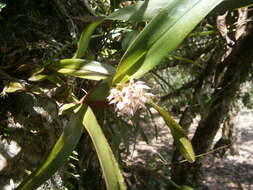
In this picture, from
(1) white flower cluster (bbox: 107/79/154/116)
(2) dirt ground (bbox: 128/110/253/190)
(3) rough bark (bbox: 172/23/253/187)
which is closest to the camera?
(1) white flower cluster (bbox: 107/79/154/116)

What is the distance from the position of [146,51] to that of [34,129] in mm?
268

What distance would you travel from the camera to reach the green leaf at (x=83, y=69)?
50 cm

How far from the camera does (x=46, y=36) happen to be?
2.09ft

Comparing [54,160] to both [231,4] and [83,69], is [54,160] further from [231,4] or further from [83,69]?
[231,4]

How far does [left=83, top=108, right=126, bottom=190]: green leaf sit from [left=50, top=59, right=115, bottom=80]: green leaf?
0.26ft

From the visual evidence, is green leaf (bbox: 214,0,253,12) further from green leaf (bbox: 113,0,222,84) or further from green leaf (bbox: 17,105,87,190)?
green leaf (bbox: 17,105,87,190)

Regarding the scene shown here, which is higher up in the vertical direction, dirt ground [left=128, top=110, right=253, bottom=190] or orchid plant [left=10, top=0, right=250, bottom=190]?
orchid plant [left=10, top=0, right=250, bottom=190]

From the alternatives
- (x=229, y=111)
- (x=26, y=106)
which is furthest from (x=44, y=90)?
(x=229, y=111)

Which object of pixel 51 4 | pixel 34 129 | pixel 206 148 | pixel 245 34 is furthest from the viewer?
pixel 206 148

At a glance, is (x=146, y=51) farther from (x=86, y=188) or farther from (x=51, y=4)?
(x=86, y=188)

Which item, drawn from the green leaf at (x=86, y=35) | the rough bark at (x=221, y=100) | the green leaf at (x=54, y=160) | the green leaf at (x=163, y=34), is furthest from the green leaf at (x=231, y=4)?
the rough bark at (x=221, y=100)

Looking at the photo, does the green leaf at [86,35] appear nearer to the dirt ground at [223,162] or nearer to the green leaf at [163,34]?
the green leaf at [163,34]

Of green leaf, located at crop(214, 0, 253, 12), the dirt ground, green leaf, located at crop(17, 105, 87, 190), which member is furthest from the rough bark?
green leaf, located at crop(17, 105, 87, 190)

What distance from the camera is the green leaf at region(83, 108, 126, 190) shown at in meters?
0.43
